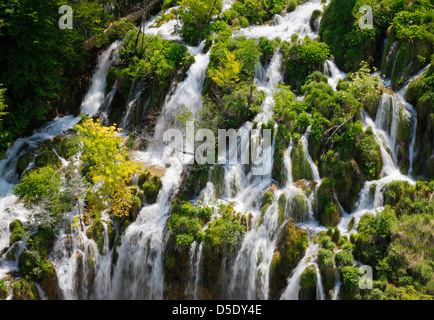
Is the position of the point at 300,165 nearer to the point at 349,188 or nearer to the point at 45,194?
the point at 349,188

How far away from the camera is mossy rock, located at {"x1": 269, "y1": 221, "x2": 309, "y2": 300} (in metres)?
14.0

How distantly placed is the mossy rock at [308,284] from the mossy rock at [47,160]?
13410 mm

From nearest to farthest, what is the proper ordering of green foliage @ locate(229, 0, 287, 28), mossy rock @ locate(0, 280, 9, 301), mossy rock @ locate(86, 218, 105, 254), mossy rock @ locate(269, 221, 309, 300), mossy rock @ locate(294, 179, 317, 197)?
mossy rock @ locate(269, 221, 309, 300) < mossy rock @ locate(0, 280, 9, 301) < mossy rock @ locate(294, 179, 317, 197) < mossy rock @ locate(86, 218, 105, 254) < green foliage @ locate(229, 0, 287, 28)

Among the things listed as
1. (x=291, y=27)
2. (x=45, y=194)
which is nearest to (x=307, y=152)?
(x=291, y=27)

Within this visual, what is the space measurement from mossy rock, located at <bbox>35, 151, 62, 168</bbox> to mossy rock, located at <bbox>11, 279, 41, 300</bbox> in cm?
644

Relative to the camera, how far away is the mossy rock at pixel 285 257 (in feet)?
46.0

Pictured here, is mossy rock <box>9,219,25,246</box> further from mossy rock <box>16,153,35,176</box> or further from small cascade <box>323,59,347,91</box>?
small cascade <box>323,59,347,91</box>

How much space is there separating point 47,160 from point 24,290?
23.6 ft

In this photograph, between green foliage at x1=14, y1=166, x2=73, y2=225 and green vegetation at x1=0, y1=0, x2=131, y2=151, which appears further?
green vegetation at x1=0, y1=0, x2=131, y2=151

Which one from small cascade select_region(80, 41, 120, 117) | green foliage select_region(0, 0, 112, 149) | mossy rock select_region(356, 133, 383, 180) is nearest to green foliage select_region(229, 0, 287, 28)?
small cascade select_region(80, 41, 120, 117)

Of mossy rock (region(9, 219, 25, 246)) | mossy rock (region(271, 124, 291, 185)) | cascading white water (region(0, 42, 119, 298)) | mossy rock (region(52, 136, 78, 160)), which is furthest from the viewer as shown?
mossy rock (region(52, 136, 78, 160))

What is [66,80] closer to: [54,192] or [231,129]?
[54,192]

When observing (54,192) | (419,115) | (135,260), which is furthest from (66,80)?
(419,115)

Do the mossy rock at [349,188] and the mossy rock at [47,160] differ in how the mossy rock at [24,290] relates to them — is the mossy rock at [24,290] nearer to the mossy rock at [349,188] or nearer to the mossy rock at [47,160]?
the mossy rock at [47,160]
